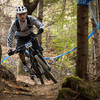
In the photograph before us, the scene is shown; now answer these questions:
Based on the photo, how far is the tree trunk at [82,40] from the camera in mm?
3158

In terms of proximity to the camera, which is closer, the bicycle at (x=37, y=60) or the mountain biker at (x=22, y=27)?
the mountain biker at (x=22, y=27)

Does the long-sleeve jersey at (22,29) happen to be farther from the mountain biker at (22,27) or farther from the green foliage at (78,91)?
the green foliage at (78,91)

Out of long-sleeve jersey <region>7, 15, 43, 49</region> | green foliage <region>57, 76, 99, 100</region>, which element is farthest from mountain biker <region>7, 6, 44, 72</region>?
green foliage <region>57, 76, 99, 100</region>

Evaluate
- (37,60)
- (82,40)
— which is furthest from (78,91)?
(37,60)

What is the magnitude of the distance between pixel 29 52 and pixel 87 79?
283cm

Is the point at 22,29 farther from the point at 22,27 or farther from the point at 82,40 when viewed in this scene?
the point at 82,40

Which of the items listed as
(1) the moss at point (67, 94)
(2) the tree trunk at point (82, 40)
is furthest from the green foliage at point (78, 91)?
(2) the tree trunk at point (82, 40)

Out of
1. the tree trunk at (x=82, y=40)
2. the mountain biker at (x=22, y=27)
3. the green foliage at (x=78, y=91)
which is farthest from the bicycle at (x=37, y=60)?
the green foliage at (x=78, y=91)

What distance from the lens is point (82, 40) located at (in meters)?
3.22

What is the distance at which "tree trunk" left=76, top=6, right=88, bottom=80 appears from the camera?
124 inches

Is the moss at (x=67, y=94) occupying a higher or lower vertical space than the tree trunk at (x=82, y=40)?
lower

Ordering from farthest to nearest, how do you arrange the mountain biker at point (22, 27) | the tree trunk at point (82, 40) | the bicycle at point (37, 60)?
1. the bicycle at point (37, 60)
2. the mountain biker at point (22, 27)
3. the tree trunk at point (82, 40)

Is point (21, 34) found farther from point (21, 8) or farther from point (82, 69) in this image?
point (82, 69)

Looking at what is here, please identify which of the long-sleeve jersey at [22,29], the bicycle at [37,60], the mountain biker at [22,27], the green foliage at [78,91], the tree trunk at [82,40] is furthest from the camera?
the bicycle at [37,60]
